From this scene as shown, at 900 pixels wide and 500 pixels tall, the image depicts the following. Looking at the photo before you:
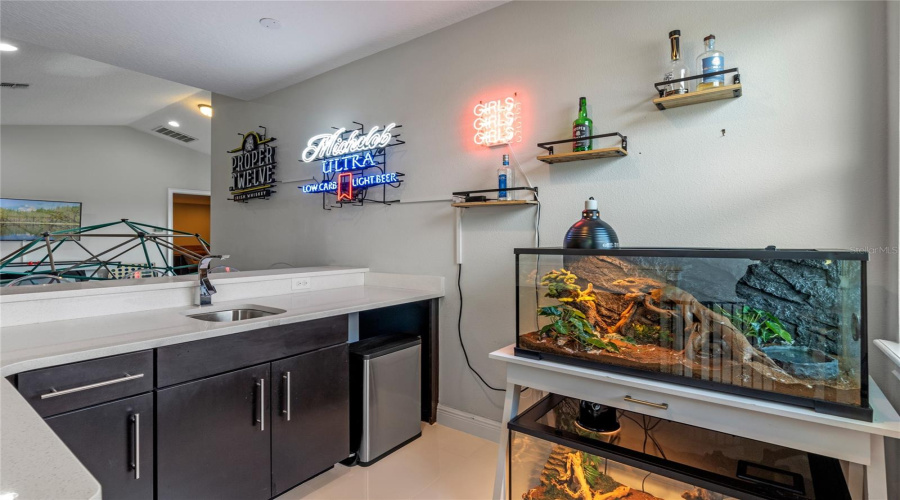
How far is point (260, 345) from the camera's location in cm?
177

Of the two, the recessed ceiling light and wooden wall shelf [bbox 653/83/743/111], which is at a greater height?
the recessed ceiling light

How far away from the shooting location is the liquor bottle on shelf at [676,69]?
179cm

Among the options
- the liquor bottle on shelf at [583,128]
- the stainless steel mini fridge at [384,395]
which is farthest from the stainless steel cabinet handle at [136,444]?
the liquor bottle on shelf at [583,128]

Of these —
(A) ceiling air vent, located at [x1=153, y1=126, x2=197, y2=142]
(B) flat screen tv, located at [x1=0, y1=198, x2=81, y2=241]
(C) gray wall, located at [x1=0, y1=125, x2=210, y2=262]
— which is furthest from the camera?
(A) ceiling air vent, located at [x1=153, y1=126, x2=197, y2=142]

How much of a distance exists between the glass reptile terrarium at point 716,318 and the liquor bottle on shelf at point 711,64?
2.71 feet

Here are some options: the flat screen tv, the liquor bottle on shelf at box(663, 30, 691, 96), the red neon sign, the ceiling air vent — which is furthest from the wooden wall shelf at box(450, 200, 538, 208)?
the flat screen tv

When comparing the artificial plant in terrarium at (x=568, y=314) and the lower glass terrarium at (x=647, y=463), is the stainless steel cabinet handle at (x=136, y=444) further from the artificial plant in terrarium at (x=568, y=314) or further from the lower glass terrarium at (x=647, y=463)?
the artificial plant in terrarium at (x=568, y=314)

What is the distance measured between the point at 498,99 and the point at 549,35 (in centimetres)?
43

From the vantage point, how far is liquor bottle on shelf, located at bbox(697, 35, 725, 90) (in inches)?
66.8

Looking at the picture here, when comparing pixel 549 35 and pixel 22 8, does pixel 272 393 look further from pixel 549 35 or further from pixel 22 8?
pixel 22 8

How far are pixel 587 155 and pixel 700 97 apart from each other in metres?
0.51

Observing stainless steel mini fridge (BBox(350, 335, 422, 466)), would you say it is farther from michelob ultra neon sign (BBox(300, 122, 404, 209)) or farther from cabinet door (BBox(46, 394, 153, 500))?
michelob ultra neon sign (BBox(300, 122, 404, 209))

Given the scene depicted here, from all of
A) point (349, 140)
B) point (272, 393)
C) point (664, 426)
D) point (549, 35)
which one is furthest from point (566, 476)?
point (349, 140)

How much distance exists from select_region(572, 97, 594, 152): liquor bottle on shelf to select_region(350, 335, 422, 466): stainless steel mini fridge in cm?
146
